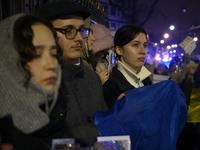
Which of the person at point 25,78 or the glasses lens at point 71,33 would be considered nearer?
the person at point 25,78

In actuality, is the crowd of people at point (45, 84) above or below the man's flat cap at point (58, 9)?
below

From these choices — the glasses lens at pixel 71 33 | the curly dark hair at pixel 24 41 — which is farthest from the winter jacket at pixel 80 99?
the curly dark hair at pixel 24 41

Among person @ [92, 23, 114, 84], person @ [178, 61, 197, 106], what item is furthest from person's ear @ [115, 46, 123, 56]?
person @ [178, 61, 197, 106]

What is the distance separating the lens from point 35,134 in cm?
106

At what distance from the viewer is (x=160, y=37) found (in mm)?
54875

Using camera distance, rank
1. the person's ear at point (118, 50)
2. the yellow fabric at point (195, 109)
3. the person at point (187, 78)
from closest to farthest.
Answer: the person's ear at point (118, 50), the yellow fabric at point (195, 109), the person at point (187, 78)

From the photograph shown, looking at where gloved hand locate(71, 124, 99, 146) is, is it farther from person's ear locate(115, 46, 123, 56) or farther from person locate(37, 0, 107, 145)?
person's ear locate(115, 46, 123, 56)

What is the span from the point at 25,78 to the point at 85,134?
23.8 inches

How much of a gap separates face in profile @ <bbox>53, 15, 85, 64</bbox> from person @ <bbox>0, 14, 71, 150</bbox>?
0.51 metres

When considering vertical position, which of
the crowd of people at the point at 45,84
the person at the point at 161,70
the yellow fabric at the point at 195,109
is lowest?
the person at the point at 161,70

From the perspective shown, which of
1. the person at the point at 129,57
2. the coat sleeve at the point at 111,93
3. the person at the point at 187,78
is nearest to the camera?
the coat sleeve at the point at 111,93

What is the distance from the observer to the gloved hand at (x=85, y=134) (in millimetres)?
1141

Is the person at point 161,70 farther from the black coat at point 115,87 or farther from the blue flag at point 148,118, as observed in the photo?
the blue flag at point 148,118

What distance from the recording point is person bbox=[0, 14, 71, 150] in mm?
882
